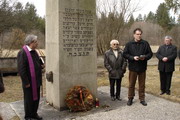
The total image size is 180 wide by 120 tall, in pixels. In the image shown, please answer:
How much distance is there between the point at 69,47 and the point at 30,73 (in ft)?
4.38

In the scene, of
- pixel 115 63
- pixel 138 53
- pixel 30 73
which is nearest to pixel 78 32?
pixel 115 63

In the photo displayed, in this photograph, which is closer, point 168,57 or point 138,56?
point 138,56

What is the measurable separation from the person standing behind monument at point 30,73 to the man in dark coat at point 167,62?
4058mm

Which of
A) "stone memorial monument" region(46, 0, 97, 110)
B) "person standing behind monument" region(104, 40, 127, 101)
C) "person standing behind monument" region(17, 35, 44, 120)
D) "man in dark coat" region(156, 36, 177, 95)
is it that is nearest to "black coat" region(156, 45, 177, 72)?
"man in dark coat" region(156, 36, 177, 95)

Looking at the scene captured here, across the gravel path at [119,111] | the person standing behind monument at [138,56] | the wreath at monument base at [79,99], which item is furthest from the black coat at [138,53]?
the wreath at monument base at [79,99]

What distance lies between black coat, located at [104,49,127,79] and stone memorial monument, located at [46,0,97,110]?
1.51 feet

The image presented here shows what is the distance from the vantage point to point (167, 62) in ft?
23.9

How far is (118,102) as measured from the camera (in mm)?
6484

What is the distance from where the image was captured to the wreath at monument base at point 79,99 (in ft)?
18.7

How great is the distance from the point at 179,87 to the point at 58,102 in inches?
195

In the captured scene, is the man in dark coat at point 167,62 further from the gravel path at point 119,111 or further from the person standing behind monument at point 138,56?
the person standing behind monument at point 138,56

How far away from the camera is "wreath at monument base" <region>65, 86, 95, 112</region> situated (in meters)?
5.71

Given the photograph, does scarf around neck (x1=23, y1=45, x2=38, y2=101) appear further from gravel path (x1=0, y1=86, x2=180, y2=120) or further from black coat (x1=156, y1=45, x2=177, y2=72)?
black coat (x1=156, y1=45, x2=177, y2=72)

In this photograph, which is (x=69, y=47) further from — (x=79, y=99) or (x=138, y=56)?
(x=138, y=56)
